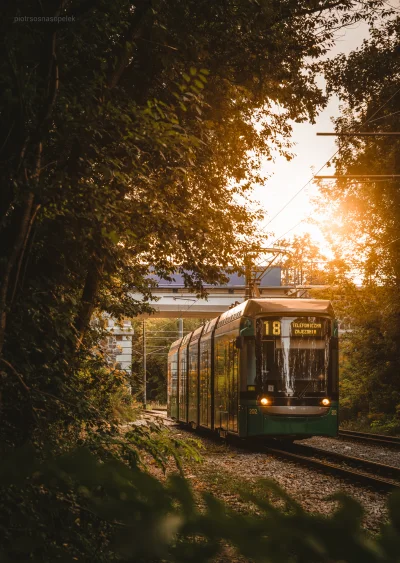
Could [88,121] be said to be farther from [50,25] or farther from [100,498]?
[100,498]

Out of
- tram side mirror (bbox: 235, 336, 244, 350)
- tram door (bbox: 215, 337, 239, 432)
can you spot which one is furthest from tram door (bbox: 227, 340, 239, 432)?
tram side mirror (bbox: 235, 336, 244, 350)

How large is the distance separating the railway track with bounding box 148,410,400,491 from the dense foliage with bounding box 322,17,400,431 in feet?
30.2

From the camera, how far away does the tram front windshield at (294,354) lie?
1864 centimetres

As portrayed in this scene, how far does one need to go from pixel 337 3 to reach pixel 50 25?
320 inches

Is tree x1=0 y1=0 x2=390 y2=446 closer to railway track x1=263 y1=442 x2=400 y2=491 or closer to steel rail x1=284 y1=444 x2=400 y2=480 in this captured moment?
railway track x1=263 y1=442 x2=400 y2=491

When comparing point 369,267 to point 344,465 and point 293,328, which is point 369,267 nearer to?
point 293,328

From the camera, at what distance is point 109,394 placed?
9688 mm

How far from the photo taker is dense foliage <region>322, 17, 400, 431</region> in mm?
29234

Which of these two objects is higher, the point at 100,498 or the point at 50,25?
the point at 50,25

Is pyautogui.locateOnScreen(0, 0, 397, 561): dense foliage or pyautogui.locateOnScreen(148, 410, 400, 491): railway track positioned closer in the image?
pyautogui.locateOnScreen(0, 0, 397, 561): dense foliage

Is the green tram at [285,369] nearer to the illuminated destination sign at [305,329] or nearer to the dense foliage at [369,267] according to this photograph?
the illuminated destination sign at [305,329]

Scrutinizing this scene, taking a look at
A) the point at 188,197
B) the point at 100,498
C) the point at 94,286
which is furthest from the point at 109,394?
the point at 100,498

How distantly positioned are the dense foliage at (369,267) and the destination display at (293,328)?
10.0 metres

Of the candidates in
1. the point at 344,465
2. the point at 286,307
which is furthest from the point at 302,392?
the point at 344,465
